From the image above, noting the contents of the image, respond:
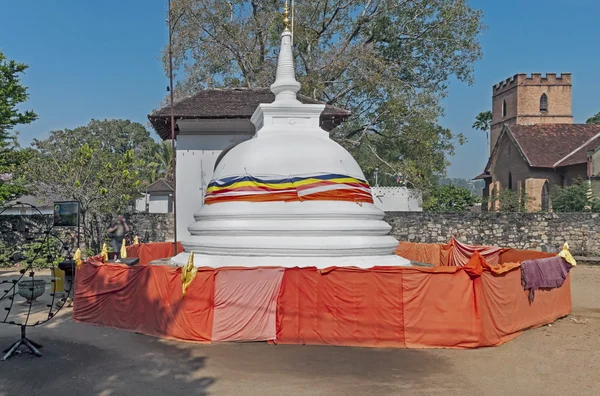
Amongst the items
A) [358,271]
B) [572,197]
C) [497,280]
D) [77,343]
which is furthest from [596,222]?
[77,343]

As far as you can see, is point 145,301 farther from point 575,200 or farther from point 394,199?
point 575,200

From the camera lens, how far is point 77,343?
9297 millimetres

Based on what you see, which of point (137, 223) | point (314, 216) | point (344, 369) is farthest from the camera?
point (137, 223)

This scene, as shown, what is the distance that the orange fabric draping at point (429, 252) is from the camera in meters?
17.5

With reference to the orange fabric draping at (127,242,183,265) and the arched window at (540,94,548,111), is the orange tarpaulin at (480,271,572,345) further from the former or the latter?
the arched window at (540,94,548,111)

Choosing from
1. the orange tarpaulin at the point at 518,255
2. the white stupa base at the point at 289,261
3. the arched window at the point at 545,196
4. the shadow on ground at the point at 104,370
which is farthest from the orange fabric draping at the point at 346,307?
the arched window at the point at 545,196

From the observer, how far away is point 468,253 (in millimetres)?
16594

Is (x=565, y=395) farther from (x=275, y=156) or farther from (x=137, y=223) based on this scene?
(x=137, y=223)

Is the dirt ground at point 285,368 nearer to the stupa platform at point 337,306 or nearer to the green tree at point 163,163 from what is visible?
the stupa platform at point 337,306

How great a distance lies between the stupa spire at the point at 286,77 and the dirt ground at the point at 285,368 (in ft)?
22.2

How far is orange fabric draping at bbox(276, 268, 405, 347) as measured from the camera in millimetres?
9258

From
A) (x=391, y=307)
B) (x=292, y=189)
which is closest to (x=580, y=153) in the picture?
(x=292, y=189)

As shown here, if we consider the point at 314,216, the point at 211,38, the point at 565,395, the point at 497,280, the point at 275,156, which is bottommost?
the point at 565,395

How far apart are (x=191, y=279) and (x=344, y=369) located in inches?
124
